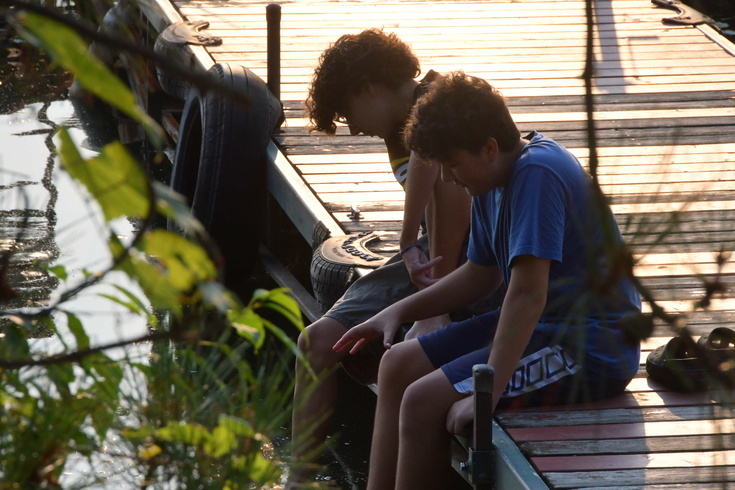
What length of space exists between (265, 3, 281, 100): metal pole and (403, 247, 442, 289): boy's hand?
8.66ft

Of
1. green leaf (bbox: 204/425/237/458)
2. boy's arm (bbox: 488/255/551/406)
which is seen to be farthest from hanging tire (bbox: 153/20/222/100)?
green leaf (bbox: 204/425/237/458)

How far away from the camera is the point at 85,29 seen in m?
0.94

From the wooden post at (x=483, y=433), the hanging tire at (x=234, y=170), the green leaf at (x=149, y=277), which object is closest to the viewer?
the green leaf at (x=149, y=277)

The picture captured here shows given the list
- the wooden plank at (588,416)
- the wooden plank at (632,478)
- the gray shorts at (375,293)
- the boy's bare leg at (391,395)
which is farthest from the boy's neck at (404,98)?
the wooden plank at (632,478)

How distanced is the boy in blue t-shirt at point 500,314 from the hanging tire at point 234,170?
2691mm

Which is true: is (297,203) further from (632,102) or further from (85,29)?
(85,29)

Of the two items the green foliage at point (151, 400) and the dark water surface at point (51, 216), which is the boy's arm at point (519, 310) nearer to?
the dark water surface at point (51, 216)

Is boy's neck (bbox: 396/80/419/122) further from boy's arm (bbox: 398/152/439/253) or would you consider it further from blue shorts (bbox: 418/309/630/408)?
blue shorts (bbox: 418/309/630/408)

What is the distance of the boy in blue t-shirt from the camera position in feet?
8.19

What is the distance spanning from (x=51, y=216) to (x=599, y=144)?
3011 millimetres

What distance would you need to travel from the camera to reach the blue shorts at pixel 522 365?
8.63 feet

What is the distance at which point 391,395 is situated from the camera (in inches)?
112

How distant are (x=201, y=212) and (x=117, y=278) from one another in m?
2.12

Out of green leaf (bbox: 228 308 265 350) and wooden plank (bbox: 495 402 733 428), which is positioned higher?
green leaf (bbox: 228 308 265 350)
